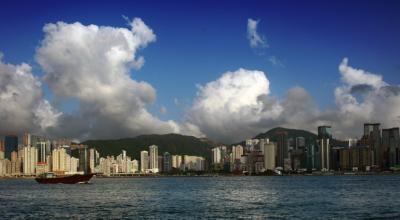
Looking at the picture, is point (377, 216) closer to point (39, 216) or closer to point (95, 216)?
point (95, 216)

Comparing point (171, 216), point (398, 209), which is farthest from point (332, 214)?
point (171, 216)

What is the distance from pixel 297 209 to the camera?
240ft

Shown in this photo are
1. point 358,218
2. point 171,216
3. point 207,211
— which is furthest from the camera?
point 207,211

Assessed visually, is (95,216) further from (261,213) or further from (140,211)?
(261,213)

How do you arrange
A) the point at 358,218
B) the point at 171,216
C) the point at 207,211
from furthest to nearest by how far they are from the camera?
the point at 207,211, the point at 171,216, the point at 358,218

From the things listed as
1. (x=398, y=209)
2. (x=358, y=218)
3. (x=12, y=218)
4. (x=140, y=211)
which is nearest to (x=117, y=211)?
(x=140, y=211)

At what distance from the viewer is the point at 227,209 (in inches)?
2921

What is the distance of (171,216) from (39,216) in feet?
54.3

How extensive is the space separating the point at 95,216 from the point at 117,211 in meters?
7.22

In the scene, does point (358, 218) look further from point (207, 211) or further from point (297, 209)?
point (207, 211)

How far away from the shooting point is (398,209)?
7238 cm

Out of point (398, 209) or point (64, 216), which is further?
point (398, 209)

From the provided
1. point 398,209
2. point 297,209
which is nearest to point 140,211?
point 297,209

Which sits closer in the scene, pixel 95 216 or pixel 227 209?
pixel 95 216
